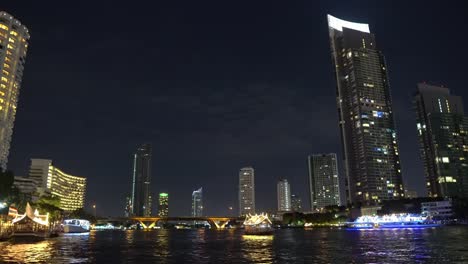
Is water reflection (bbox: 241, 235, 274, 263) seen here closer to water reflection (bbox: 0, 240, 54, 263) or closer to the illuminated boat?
water reflection (bbox: 0, 240, 54, 263)

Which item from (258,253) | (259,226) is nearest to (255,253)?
(258,253)

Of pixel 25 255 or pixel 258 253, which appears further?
pixel 258 253

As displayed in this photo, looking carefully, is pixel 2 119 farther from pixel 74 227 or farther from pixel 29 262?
pixel 29 262

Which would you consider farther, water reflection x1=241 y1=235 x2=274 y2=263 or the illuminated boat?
the illuminated boat

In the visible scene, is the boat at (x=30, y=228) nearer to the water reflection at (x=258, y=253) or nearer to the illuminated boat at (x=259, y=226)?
the water reflection at (x=258, y=253)

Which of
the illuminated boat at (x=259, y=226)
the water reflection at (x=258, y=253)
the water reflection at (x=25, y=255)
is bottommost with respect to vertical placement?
the water reflection at (x=258, y=253)

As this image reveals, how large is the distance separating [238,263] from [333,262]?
12.1 m

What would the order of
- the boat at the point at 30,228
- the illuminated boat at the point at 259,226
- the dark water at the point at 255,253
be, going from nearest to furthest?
the dark water at the point at 255,253
the boat at the point at 30,228
the illuminated boat at the point at 259,226

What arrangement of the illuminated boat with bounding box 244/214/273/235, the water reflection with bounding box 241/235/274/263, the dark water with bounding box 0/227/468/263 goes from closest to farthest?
1. the dark water with bounding box 0/227/468/263
2. the water reflection with bounding box 241/235/274/263
3. the illuminated boat with bounding box 244/214/273/235

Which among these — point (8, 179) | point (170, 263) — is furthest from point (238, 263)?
point (8, 179)

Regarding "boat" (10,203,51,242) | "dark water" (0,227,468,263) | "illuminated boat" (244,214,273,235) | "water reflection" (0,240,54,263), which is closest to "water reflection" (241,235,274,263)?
"dark water" (0,227,468,263)

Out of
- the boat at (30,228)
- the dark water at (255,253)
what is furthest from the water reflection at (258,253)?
the boat at (30,228)

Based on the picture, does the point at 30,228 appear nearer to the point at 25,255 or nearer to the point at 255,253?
the point at 25,255

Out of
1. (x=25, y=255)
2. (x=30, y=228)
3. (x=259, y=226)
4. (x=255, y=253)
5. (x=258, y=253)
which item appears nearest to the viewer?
(x=25, y=255)
